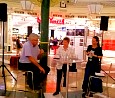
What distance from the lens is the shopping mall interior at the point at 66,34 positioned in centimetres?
614

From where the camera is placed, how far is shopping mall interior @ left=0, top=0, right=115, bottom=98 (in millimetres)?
6137

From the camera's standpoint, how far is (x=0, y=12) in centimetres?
648

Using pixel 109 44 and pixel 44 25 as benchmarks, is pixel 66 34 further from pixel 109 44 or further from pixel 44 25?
pixel 44 25

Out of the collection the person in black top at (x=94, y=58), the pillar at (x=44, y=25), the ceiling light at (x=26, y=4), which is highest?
the ceiling light at (x=26, y=4)

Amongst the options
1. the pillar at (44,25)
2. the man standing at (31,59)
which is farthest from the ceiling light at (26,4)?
the man standing at (31,59)

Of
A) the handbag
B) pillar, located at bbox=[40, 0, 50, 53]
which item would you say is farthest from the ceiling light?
the handbag

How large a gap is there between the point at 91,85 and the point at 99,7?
5.06m

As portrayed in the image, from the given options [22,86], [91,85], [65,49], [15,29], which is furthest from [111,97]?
[15,29]

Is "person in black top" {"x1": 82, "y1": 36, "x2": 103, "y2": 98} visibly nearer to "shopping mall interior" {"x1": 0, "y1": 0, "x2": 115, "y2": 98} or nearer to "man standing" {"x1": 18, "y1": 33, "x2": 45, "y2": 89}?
"shopping mall interior" {"x1": 0, "y1": 0, "x2": 115, "y2": 98}

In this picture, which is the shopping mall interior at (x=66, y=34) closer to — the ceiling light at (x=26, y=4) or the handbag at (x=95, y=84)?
the ceiling light at (x=26, y=4)

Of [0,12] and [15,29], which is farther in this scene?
[15,29]

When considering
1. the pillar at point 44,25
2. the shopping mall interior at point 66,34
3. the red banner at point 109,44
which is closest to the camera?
the shopping mall interior at point 66,34

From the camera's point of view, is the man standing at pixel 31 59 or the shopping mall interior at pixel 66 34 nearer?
the man standing at pixel 31 59

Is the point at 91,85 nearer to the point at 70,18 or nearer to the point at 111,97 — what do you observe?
the point at 111,97
